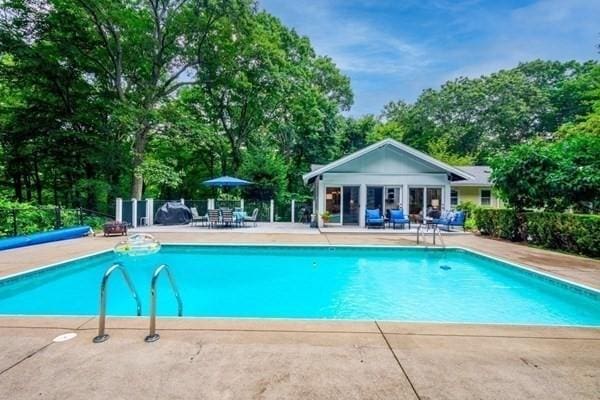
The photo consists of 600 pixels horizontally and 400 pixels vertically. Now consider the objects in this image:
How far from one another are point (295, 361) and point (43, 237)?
1081 cm

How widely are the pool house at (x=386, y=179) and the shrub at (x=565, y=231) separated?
5.42 m

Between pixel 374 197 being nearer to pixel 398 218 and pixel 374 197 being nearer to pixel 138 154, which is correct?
pixel 398 218

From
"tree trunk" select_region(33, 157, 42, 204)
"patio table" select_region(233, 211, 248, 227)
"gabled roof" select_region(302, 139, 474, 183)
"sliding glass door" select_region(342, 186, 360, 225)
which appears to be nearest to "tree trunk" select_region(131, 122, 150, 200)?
"patio table" select_region(233, 211, 248, 227)

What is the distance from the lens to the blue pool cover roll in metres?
9.02

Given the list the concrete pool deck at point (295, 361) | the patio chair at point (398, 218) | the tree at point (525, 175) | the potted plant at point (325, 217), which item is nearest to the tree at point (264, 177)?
the potted plant at point (325, 217)

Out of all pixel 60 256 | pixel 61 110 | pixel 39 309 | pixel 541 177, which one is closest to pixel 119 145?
pixel 61 110

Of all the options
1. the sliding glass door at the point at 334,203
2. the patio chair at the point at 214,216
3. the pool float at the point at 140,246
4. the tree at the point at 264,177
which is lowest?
the pool float at the point at 140,246

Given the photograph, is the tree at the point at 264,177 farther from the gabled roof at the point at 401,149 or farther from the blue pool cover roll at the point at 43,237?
the blue pool cover roll at the point at 43,237

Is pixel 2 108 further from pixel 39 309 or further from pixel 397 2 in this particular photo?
pixel 397 2

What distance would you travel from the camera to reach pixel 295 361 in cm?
287

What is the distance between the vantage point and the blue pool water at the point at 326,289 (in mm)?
5496

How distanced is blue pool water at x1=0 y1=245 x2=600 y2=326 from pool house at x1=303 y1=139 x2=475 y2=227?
21.2ft

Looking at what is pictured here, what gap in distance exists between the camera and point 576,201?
9.88 m

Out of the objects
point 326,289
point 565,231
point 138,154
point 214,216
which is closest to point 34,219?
point 214,216
